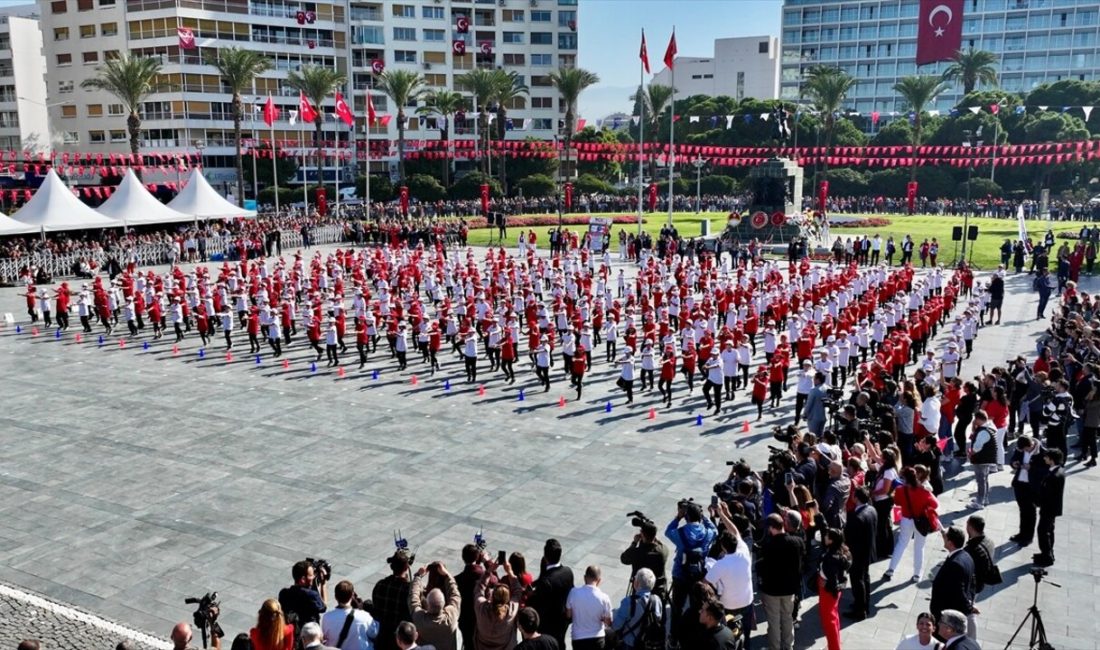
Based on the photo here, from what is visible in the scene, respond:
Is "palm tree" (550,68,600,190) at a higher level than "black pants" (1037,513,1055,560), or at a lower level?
higher

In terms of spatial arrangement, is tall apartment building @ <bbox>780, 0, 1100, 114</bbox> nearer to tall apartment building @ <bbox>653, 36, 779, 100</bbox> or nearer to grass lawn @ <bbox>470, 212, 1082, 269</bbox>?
tall apartment building @ <bbox>653, 36, 779, 100</bbox>

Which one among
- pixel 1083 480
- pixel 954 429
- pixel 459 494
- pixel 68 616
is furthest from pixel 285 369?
pixel 1083 480

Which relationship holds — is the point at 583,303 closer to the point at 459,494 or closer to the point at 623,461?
the point at 623,461

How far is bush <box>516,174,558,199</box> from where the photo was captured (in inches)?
2837

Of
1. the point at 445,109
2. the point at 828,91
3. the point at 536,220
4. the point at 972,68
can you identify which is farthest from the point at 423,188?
the point at 972,68

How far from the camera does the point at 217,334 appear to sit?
26.3 m

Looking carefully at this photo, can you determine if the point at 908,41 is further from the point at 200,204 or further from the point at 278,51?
the point at 200,204

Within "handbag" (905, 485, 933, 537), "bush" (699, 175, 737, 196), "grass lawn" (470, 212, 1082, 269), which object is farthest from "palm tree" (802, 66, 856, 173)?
"handbag" (905, 485, 933, 537)

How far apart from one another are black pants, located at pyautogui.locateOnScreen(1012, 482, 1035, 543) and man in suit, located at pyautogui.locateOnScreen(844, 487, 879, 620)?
2775 millimetres

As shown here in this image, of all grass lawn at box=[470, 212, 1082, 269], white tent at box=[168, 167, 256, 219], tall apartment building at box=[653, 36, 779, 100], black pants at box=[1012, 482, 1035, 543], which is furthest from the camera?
tall apartment building at box=[653, 36, 779, 100]

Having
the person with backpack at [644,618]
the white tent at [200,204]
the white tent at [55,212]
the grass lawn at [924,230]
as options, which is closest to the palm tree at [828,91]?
the grass lawn at [924,230]

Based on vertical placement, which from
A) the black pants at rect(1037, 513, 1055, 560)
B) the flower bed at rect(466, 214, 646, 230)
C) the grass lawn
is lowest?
the black pants at rect(1037, 513, 1055, 560)

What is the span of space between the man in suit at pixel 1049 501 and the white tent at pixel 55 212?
39.5 metres

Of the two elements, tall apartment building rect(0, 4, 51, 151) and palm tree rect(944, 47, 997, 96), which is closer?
tall apartment building rect(0, 4, 51, 151)
